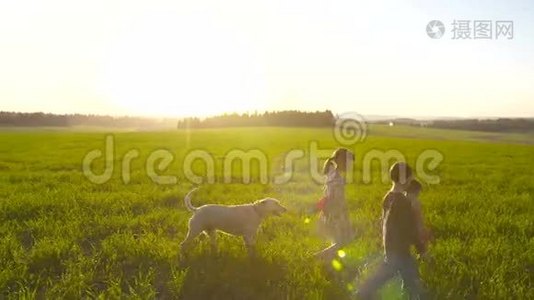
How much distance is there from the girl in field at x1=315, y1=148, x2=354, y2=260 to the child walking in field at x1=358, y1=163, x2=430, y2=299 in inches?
71.3

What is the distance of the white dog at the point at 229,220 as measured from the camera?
804 cm

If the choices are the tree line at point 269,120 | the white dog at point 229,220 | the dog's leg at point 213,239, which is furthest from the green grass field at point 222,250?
the tree line at point 269,120

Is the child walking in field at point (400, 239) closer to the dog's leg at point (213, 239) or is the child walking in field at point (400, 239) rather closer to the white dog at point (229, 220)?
the white dog at point (229, 220)

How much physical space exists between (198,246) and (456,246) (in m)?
4.37

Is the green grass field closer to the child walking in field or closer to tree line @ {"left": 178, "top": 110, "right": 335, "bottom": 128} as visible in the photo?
the child walking in field

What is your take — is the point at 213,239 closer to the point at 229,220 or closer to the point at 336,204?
the point at 229,220

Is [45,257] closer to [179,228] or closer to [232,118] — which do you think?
[179,228]

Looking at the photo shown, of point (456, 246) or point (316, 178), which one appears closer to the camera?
point (456, 246)

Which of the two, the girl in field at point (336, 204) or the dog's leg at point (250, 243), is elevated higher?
the girl in field at point (336, 204)

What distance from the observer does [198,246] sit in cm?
847

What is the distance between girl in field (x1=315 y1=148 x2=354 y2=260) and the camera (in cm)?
835

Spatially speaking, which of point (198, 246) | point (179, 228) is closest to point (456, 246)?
point (198, 246)

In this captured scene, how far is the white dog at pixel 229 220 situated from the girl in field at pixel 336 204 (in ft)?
2.55

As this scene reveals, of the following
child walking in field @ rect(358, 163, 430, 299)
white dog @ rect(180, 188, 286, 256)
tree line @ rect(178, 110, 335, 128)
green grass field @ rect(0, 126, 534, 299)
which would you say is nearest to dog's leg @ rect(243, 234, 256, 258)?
white dog @ rect(180, 188, 286, 256)
